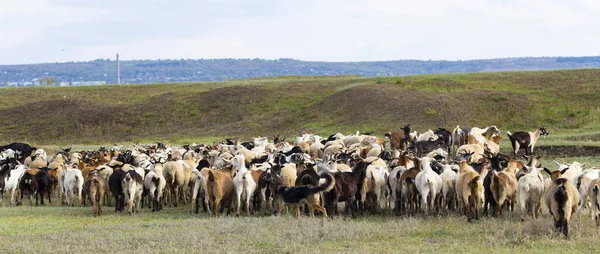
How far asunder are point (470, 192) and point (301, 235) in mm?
4327

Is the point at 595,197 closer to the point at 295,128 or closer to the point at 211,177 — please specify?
the point at 211,177

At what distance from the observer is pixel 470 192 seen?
1688 cm

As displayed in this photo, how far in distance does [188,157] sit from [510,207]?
1087 centimetres

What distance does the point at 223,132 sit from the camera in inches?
2014

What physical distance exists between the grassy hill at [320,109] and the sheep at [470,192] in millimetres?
25344

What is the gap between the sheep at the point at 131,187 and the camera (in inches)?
768

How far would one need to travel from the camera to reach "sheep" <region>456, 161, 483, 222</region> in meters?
16.8

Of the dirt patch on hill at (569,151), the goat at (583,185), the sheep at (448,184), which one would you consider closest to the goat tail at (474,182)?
the sheep at (448,184)

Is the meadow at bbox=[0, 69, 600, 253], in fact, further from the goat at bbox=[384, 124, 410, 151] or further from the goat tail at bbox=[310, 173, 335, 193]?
the goat at bbox=[384, 124, 410, 151]

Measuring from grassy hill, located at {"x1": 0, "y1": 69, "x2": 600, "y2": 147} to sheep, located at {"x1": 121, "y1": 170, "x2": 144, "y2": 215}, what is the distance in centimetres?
2558

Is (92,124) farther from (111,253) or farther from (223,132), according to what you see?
(111,253)

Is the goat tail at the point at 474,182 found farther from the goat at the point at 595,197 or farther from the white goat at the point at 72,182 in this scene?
the white goat at the point at 72,182

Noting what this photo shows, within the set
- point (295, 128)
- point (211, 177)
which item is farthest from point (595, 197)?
point (295, 128)

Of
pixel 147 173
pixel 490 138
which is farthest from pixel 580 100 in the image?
pixel 147 173
